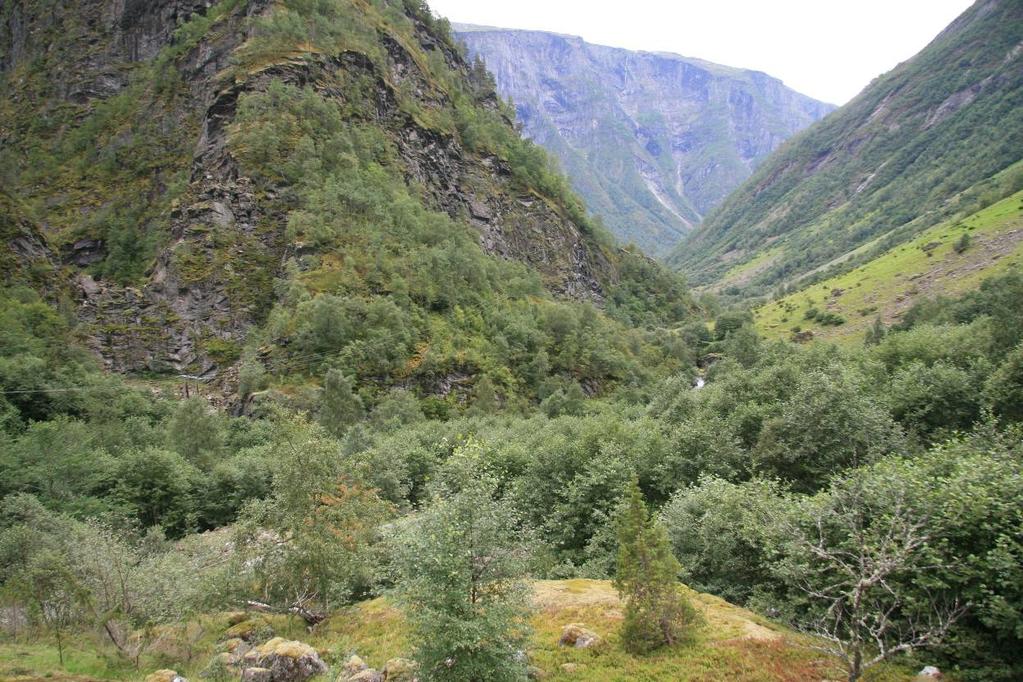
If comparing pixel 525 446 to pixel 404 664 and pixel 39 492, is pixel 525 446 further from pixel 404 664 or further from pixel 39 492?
pixel 39 492

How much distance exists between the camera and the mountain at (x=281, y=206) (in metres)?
66.8

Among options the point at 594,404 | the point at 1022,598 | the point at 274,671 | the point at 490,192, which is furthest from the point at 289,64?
the point at 1022,598

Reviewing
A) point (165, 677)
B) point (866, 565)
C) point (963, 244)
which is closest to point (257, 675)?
point (165, 677)

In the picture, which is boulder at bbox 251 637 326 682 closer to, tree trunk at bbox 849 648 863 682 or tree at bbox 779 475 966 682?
tree at bbox 779 475 966 682

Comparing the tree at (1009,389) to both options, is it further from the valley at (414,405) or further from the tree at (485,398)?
the tree at (485,398)

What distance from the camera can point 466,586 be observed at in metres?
13.6

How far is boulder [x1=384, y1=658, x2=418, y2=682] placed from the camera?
53.0ft

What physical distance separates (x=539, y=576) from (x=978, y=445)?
1856cm

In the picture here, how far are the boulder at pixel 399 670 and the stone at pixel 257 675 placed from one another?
140 inches

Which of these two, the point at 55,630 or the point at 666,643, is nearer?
the point at 666,643

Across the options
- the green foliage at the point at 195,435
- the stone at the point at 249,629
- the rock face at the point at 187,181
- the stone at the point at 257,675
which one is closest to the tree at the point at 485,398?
the green foliage at the point at 195,435

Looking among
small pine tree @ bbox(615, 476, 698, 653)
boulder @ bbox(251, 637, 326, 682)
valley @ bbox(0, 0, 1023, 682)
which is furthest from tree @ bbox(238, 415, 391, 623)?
small pine tree @ bbox(615, 476, 698, 653)

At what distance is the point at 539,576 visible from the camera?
2766cm

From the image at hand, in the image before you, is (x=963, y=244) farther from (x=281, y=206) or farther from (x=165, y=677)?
(x=165, y=677)
